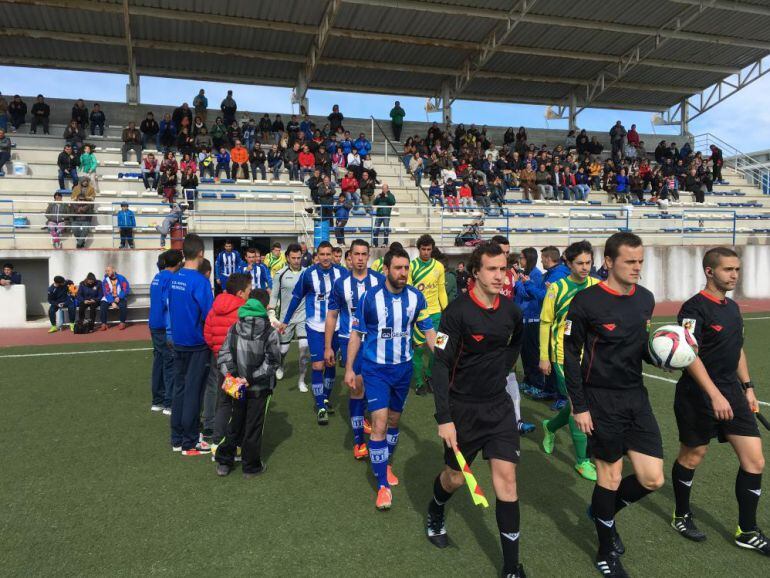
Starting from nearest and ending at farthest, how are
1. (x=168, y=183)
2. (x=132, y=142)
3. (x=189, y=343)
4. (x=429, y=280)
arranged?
(x=189, y=343) → (x=429, y=280) → (x=168, y=183) → (x=132, y=142)

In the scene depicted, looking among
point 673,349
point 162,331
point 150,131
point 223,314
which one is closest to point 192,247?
point 223,314

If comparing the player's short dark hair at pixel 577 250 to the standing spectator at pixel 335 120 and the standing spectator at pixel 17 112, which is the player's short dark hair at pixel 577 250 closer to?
the standing spectator at pixel 335 120

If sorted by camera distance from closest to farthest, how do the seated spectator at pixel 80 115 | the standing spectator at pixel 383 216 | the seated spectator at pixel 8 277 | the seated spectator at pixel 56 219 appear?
1. the seated spectator at pixel 8 277
2. the seated spectator at pixel 56 219
3. the standing spectator at pixel 383 216
4. the seated spectator at pixel 80 115

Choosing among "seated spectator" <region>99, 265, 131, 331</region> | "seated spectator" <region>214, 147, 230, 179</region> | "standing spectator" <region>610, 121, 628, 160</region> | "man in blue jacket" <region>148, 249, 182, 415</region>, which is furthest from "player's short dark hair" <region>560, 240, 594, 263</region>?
"standing spectator" <region>610, 121, 628, 160</region>

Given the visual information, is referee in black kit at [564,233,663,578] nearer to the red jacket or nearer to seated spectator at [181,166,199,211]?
the red jacket

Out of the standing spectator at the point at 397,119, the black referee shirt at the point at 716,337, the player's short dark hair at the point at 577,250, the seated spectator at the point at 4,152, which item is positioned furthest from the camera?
the standing spectator at the point at 397,119

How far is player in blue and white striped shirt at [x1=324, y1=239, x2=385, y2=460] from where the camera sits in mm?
5465

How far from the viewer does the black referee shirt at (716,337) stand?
12.2 ft

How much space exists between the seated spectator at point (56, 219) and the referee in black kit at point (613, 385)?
50.3 feet

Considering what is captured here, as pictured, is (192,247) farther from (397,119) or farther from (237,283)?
(397,119)

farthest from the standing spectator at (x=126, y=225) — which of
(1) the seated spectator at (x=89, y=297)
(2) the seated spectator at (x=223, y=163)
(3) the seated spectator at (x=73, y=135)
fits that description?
(3) the seated spectator at (x=73, y=135)

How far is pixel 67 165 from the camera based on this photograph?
17.9 metres

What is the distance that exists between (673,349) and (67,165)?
64.6 ft

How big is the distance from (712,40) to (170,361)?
1142 inches
